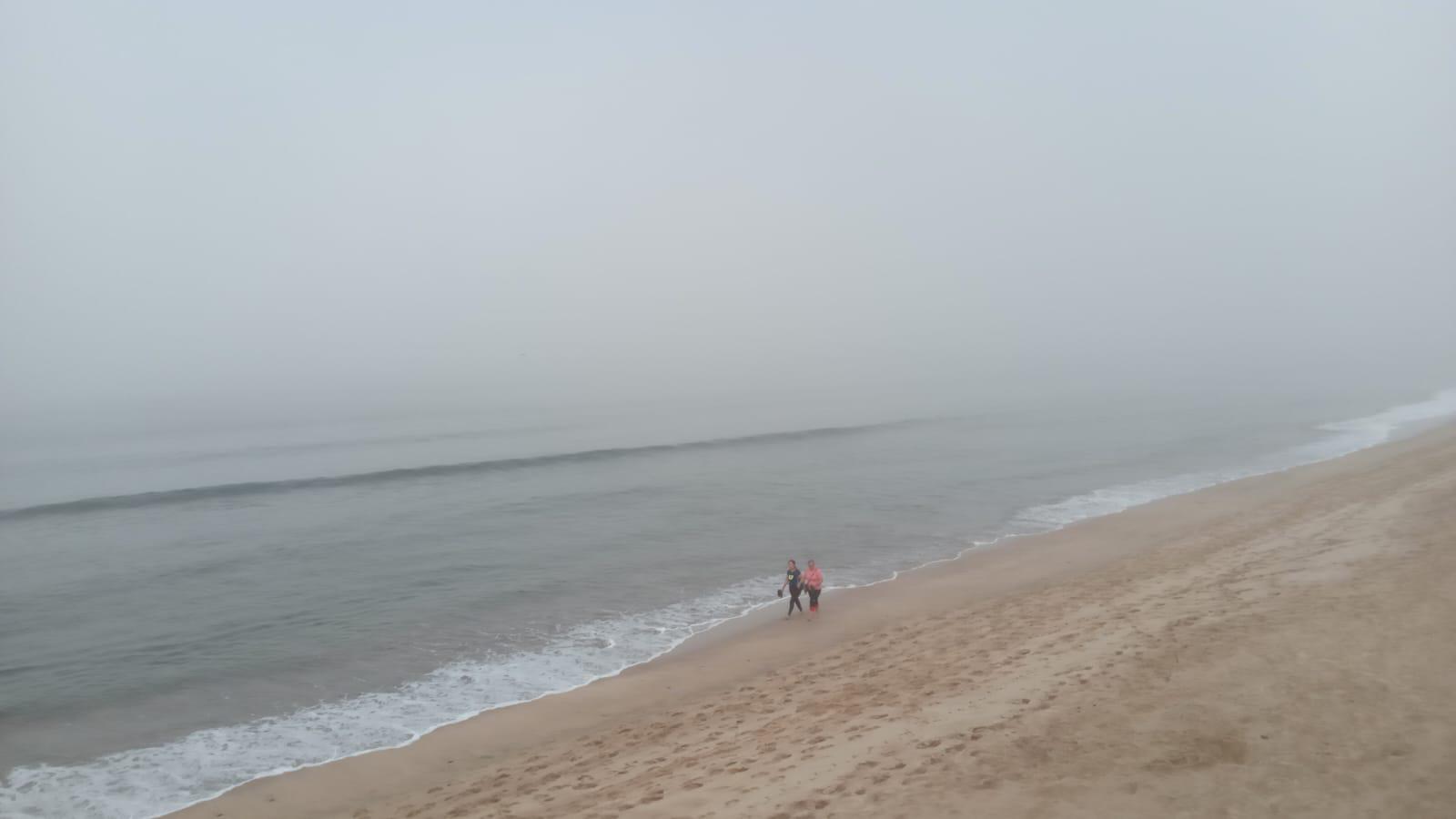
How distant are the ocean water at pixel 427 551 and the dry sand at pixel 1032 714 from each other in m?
1.68

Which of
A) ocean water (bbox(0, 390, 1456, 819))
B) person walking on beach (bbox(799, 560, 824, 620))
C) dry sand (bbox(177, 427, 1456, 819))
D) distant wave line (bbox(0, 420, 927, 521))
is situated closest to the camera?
dry sand (bbox(177, 427, 1456, 819))

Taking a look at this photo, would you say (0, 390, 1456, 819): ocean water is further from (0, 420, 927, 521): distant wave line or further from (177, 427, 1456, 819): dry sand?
(177, 427, 1456, 819): dry sand

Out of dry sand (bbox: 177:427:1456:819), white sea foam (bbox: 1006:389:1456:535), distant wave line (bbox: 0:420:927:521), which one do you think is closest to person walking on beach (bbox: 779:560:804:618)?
dry sand (bbox: 177:427:1456:819)

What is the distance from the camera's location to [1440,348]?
123 m

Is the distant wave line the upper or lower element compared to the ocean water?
upper

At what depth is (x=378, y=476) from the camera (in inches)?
1606

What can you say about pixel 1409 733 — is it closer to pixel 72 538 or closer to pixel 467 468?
pixel 72 538

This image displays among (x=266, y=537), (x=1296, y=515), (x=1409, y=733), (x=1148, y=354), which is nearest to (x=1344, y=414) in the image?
(x=1296, y=515)

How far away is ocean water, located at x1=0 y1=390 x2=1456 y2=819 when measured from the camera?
13086mm

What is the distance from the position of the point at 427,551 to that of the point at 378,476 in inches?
685

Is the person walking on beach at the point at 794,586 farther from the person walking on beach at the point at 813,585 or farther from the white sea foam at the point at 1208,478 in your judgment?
the white sea foam at the point at 1208,478

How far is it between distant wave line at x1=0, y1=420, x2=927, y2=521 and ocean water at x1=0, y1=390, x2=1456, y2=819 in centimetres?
24

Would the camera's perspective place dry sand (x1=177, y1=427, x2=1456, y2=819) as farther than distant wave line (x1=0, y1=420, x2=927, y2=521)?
No

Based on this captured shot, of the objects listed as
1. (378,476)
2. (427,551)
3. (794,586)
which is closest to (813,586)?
(794,586)
